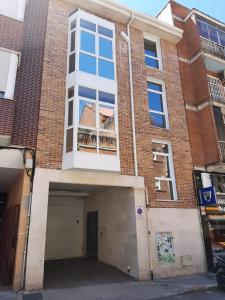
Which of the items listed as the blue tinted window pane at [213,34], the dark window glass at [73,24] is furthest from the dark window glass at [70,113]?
the blue tinted window pane at [213,34]

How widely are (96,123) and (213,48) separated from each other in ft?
31.1

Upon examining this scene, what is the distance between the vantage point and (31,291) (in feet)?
24.1

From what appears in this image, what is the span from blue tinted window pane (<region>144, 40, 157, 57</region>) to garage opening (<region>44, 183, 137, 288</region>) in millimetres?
7584

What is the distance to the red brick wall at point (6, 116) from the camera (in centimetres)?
777

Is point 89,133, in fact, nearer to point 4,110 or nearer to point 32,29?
point 4,110

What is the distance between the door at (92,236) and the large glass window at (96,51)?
22.8 ft

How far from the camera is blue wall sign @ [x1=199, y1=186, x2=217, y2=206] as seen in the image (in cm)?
1050

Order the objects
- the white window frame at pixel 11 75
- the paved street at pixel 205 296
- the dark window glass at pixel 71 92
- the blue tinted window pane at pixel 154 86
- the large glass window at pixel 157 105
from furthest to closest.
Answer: the blue tinted window pane at pixel 154 86
the large glass window at pixel 157 105
the dark window glass at pixel 71 92
the white window frame at pixel 11 75
the paved street at pixel 205 296

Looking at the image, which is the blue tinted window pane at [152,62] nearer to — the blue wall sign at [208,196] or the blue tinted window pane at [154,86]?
the blue tinted window pane at [154,86]

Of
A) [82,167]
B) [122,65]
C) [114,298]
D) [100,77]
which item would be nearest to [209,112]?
[122,65]

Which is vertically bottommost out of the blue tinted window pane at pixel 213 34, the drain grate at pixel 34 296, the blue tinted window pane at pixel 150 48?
the drain grate at pixel 34 296

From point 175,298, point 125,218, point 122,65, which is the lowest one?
point 175,298

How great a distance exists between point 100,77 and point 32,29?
3416 millimetres

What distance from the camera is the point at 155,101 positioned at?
12.5 meters
